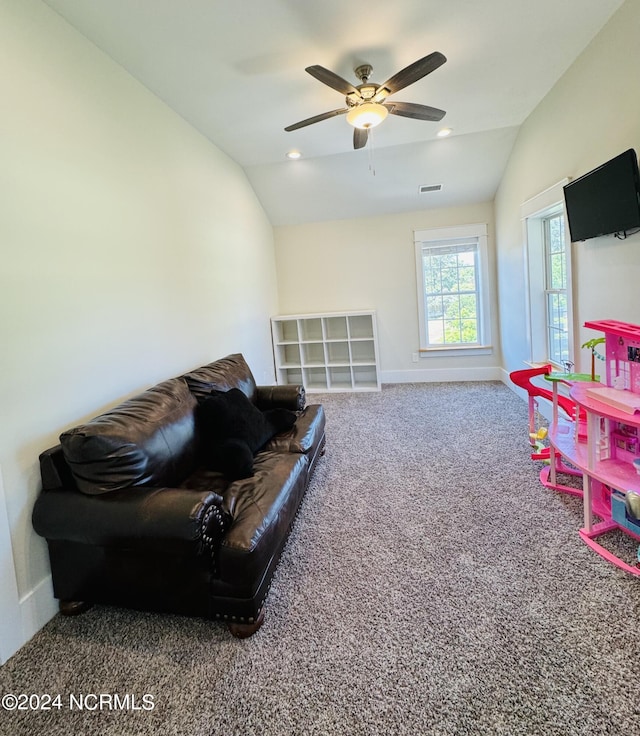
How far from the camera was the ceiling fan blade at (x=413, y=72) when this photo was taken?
2.10 metres

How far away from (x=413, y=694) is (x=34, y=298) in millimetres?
2287

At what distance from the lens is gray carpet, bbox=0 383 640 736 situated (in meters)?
1.27

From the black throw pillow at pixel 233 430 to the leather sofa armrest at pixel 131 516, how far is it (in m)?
0.51

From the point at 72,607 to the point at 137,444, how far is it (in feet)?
2.61

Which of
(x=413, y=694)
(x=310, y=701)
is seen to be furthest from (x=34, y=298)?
(x=413, y=694)

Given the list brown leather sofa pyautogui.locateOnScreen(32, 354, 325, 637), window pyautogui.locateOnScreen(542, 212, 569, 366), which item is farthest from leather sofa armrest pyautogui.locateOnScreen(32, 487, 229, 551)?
window pyautogui.locateOnScreen(542, 212, 569, 366)

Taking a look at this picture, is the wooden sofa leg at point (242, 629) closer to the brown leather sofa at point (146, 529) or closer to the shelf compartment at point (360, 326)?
the brown leather sofa at point (146, 529)

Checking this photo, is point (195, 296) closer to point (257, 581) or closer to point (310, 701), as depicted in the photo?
point (257, 581)

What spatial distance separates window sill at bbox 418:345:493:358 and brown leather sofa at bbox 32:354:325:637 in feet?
13.7

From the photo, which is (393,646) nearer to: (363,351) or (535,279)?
(535,279)

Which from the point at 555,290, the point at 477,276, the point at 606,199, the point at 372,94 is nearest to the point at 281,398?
the point at 372,94

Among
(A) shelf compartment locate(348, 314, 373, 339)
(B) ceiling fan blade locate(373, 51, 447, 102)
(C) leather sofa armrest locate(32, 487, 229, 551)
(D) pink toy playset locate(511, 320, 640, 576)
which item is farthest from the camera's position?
(A) shelf compartment locate(348, 314, 373, 339)

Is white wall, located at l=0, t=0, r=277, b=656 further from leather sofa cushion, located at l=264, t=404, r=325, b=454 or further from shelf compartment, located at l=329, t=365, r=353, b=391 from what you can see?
shelf compartment, located at l=329, t=365, r=353, b=391

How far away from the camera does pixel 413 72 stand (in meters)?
2.25
